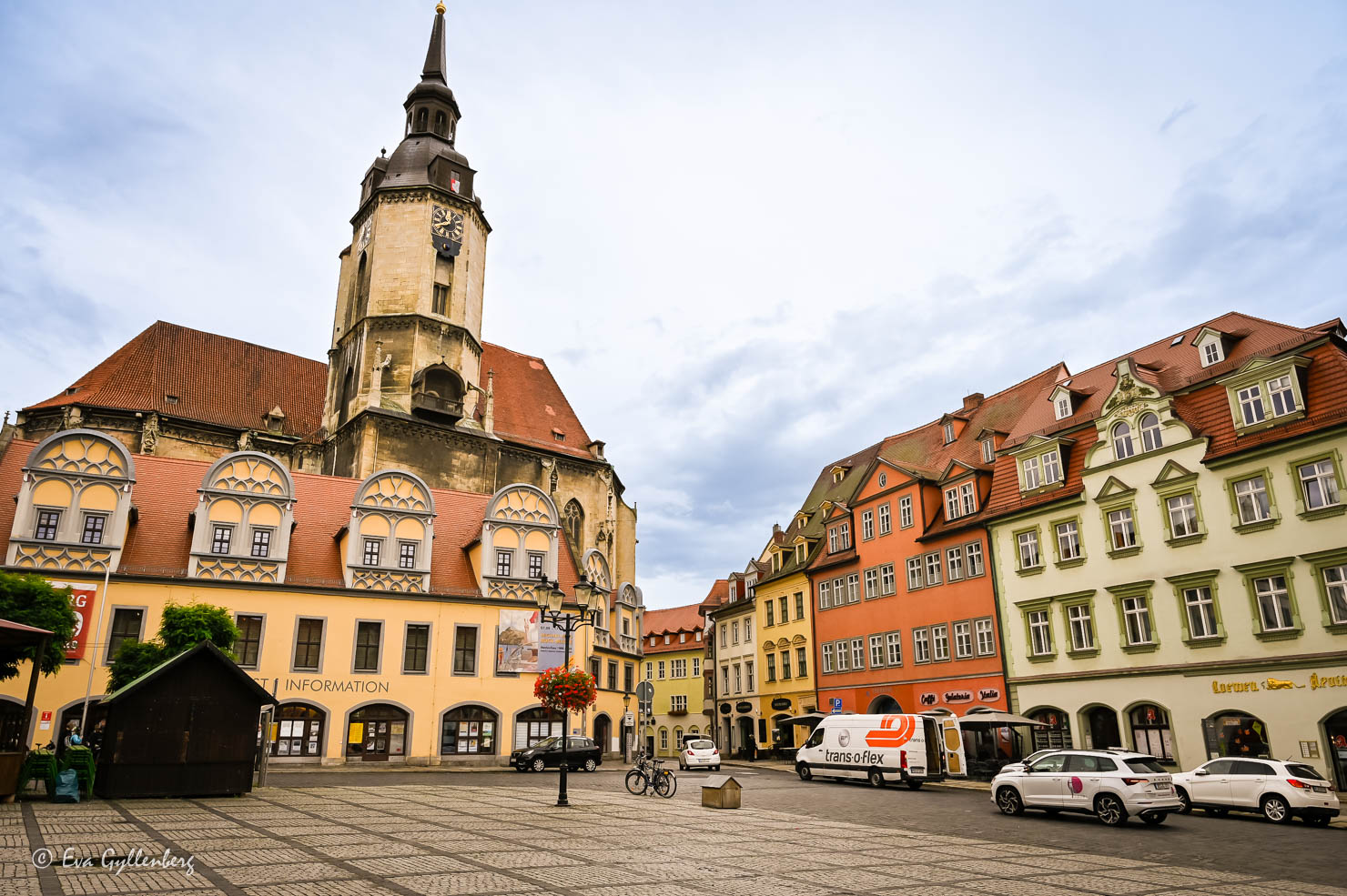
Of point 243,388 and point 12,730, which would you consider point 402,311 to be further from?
point 12,730

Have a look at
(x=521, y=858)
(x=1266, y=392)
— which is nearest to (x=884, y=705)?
(x=1266, y=392)

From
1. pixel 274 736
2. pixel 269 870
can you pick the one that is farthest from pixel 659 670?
pixel 269 870

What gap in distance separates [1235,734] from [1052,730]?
6099mm

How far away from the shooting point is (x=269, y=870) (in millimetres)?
9109

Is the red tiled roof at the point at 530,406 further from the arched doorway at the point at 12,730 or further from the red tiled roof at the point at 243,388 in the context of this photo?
the arched doorway at the point at 12,730

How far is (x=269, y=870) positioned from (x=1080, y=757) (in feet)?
50.5

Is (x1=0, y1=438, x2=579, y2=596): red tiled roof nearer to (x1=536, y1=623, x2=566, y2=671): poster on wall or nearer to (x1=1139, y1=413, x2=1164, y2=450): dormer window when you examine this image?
(x1=536, y1=623, x2=566, y2=671): poster on wall

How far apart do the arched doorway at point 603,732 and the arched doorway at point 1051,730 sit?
18147 millimetres

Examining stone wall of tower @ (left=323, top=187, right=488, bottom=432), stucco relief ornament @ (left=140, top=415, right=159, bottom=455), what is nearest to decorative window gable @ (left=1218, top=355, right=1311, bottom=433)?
stone wall of tower @ (left=323, top=187, right=488, bottom=432)

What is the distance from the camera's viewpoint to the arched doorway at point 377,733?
1214 inches

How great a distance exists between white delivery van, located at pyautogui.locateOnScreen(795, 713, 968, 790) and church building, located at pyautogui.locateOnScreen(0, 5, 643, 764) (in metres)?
11.5

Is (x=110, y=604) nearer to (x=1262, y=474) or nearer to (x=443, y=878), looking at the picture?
(x=443, y=878)

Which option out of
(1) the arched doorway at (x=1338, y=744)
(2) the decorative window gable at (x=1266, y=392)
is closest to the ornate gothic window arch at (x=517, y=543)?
(2) the decorative window gable at (x=1266, y=392)

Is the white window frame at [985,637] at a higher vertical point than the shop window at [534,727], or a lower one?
higher
